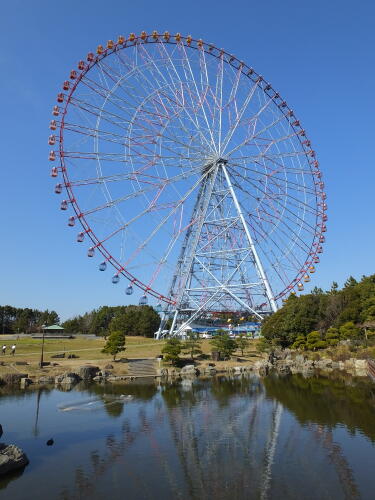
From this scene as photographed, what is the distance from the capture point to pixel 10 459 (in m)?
15.5

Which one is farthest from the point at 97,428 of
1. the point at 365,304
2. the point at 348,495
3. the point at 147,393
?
the point at 365,304

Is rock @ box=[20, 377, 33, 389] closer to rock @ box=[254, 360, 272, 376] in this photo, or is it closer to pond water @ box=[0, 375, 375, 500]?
pond water @ box=[0, 375, 375, 500]

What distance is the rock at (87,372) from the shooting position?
1577 inches

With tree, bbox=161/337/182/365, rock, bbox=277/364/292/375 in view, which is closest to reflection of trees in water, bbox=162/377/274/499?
tree, bbox=161/337/182/365

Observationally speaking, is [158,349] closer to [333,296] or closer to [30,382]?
[30,382]

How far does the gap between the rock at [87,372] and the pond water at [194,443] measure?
660 cm

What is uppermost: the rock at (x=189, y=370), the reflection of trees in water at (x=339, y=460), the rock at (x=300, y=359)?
the rock at (x=300, y=359)

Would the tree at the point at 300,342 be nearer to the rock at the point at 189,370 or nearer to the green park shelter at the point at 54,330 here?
the rock at the point at 189,370

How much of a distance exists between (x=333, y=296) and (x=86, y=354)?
113ft

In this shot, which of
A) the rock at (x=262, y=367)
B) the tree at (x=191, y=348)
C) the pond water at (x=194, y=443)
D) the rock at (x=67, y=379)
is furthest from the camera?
the tree at (x=191, y=348)

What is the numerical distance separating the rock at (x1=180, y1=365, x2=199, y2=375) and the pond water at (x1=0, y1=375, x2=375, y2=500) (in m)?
11.0

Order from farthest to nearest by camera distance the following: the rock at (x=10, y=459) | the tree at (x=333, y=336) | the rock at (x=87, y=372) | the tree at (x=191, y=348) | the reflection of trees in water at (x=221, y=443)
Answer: the tree at (x=333, y=336) < the tree at (x=191, y=348) < the rock at (x=87, y=372) < the rock at (x=10, y=459) < the reflection of trees in water at (x=221, y=443)

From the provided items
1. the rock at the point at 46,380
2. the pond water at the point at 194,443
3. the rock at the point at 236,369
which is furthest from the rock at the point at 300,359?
the rock at the point at 46,380

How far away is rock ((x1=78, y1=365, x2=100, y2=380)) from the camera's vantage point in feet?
131
